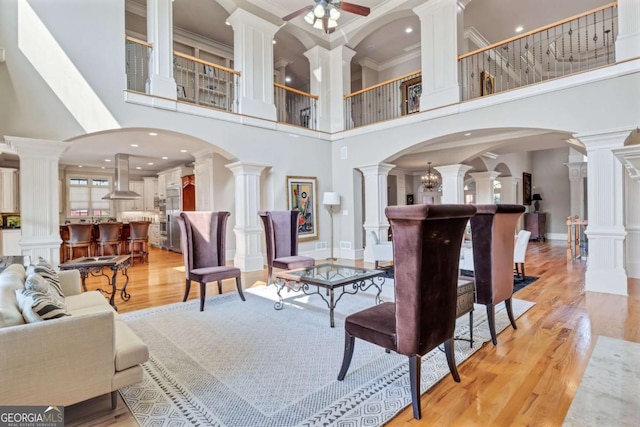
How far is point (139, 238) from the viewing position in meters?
7.44

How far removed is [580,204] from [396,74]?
7.14 meters

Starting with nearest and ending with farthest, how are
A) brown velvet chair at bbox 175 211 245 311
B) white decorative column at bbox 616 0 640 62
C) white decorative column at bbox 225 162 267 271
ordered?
brown velvet chair at bbox 175 211 245 311
white decorative column at bbox 616 0 640 62
white decorative column at bbox 225 162 267 271

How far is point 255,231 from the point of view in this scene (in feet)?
21.1

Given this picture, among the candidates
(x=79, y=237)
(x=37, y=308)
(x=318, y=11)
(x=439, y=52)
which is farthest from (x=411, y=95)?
(x=79, y=237)

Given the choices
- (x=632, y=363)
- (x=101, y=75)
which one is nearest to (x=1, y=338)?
(x=632, y=363)

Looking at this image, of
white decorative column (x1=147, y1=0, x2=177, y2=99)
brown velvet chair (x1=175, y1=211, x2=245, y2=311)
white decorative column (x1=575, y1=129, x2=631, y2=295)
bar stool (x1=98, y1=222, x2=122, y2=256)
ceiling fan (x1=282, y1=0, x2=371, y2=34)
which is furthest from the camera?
bar stool (x1=98, y1=222, x2=122, y2=256)

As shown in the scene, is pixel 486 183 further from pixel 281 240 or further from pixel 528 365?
pixel 528 365

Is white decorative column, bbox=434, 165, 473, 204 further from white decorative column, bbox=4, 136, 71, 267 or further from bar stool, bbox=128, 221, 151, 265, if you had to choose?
white decorative column, bbox=4, 136, 71, 267

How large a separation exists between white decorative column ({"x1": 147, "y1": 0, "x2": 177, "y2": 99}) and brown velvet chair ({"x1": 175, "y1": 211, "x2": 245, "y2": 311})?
2.47m

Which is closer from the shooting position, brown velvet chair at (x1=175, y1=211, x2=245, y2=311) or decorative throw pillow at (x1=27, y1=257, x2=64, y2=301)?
decorative throw pillow at (x1=27, y1=257, x2=64, y2=301)

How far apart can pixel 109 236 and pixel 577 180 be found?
43.4 ft

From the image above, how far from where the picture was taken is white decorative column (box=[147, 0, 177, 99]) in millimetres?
5234

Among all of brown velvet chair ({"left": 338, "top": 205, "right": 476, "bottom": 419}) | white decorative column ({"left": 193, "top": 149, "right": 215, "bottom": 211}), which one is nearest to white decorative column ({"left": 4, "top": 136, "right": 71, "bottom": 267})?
white decorative column ({"left": 193, "top": 149, "right": 215, "bottom": 211})

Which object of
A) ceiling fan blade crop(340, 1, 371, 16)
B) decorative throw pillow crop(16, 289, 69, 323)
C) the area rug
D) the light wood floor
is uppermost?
ceiling fan blade crop(340, 1, 371, 16)
